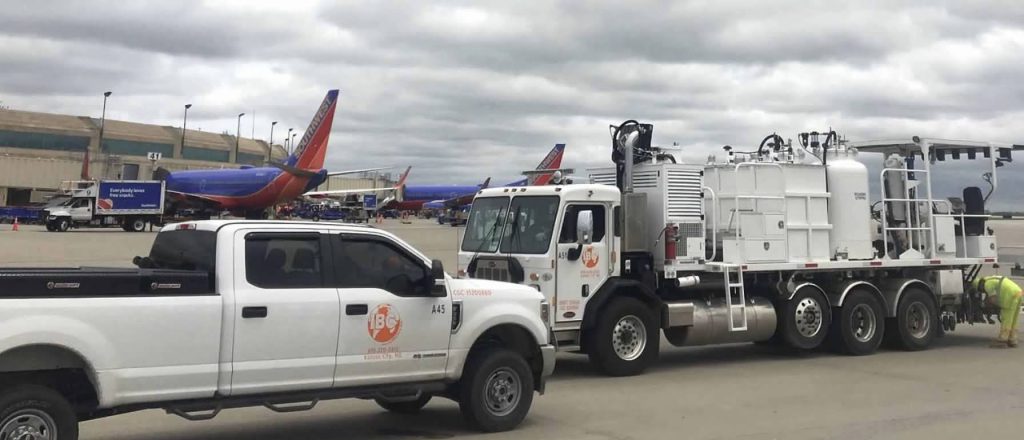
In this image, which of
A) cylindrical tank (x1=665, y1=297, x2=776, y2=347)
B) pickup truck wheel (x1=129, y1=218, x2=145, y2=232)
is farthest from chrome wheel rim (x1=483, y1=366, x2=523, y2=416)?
pickup truck wheel (x1=129, y1=218, x2=145, y2=232)

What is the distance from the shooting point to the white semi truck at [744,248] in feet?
36.8

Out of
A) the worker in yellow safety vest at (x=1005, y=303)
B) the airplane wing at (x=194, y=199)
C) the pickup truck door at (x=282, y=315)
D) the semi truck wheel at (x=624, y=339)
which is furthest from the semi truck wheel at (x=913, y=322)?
the airplane wing at (x=194, y=199)

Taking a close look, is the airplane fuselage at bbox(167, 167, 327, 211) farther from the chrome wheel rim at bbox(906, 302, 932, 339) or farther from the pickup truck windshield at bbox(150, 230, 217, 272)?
the pickup truck windshield at bbox(150, 230, 217, 272)

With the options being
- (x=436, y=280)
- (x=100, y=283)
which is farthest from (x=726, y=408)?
(x=100, y=283)

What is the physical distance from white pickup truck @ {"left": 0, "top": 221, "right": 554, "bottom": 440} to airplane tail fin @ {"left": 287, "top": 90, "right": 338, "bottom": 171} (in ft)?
179

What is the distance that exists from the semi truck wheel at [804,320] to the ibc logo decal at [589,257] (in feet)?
11.7

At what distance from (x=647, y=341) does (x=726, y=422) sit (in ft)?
9.92

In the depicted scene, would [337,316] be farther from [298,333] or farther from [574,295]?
[574,295]

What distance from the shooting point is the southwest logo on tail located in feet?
202

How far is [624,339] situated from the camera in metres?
11.4

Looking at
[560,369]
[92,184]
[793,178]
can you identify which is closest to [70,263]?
[560,369]

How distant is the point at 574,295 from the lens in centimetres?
1105

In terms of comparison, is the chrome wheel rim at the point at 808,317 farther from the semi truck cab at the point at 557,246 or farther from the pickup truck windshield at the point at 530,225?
the pickup truck windshield at the point at 530,225

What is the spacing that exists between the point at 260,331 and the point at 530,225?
5.26 meters
